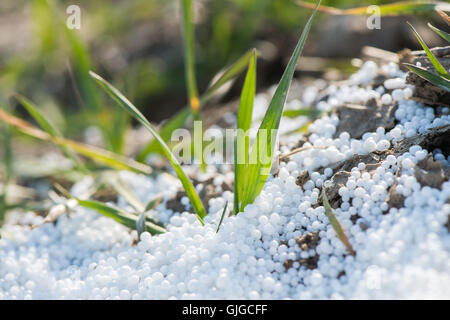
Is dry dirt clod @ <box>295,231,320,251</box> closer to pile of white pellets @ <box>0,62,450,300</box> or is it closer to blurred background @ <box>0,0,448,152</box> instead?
pile of white pellets @ <box>0,62,450,300</box>

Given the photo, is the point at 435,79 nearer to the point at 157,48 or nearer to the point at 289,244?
the point at 289,244

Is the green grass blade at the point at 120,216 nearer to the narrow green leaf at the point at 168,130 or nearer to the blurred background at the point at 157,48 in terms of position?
the narrow green leaf at the point at 168,130

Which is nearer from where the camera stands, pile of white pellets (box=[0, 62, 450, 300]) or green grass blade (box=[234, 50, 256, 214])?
pile of white pellets (box=[0, 62, 450, 300])

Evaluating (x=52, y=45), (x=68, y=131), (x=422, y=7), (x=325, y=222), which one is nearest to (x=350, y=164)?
(x=325, y=222)

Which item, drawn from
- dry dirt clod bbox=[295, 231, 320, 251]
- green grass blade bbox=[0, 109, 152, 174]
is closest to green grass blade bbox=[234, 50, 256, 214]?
dry dirt clod bbox=[295, 231, 320, 251]

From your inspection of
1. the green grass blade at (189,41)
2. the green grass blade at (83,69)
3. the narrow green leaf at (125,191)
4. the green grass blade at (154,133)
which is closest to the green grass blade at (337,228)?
the green grass blade at (154,133)

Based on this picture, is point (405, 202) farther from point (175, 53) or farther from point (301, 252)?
point (175, 53)
